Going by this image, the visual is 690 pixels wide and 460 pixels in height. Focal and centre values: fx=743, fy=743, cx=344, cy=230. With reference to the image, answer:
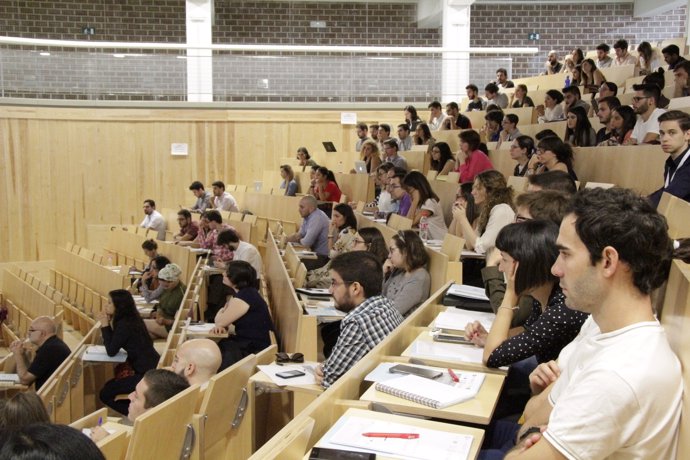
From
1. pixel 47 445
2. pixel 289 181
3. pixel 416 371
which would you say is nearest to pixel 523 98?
pixel 289 181

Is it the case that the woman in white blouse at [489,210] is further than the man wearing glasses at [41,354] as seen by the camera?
No

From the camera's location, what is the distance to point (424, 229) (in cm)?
590

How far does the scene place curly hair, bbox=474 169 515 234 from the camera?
4.77m

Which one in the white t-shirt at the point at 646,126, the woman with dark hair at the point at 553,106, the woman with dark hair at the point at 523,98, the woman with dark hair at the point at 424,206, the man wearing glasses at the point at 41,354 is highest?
the woman with dark hair at the point at 523,98

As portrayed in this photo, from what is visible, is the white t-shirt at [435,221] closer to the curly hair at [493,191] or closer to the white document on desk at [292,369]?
the curly hair at [493,191]

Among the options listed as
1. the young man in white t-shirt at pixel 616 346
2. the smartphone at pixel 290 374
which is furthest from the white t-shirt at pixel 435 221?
the young man in white t-shirt at pixel 616 346

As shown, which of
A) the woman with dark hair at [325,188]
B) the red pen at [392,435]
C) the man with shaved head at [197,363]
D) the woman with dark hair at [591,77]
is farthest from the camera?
the woman with dark hair at [325,188]

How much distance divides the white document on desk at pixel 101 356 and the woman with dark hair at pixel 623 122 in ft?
13.2

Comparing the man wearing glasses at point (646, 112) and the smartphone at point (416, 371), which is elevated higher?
the man wearing glasses at point (646, 112)

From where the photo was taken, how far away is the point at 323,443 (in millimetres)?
1797

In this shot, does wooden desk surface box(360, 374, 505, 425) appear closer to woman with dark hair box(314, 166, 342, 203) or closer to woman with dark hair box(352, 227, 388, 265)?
woman with dark hair box(352, 227, 388, 265)

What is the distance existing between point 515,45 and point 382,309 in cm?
1351

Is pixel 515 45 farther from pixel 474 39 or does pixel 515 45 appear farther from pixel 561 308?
pixel 561 308

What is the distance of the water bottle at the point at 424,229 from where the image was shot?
5.85m
